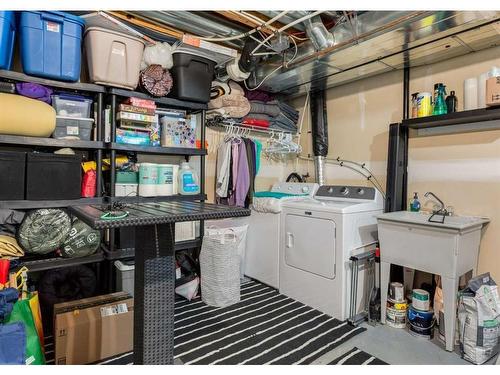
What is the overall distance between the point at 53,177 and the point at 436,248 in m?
2.76

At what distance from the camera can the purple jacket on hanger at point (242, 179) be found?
3.33 meters

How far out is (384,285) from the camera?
8.04ft

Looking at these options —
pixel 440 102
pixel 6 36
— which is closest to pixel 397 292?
pixel 440 102

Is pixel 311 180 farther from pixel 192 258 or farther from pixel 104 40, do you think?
pixel 104 40

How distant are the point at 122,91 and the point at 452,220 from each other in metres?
2.74

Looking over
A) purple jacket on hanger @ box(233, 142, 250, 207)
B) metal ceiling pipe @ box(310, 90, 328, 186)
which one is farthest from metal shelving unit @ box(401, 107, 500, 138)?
purple jacket on hanger @ box(233, 142, 250, 207)

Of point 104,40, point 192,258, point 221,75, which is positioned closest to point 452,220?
point 192,258

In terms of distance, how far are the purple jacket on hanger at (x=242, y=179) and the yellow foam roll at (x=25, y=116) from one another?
174 cm

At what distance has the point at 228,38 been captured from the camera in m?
2.61

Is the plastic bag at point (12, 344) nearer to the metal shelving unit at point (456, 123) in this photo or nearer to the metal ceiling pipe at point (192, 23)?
the metal ceiling pipe at point (192, 23)

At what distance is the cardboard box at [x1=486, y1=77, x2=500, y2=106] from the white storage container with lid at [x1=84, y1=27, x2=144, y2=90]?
2594mm

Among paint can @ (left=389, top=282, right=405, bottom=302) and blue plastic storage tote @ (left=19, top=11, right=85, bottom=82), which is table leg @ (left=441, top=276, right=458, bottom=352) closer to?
paint can @ (left=389, top=282, right=405, bottom=302)

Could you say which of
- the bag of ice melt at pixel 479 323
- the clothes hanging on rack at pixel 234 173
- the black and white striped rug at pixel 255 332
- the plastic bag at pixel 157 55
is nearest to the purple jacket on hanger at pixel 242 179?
the clothes hanging on rack at pixel 234 173

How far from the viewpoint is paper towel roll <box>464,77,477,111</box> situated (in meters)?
2.34
